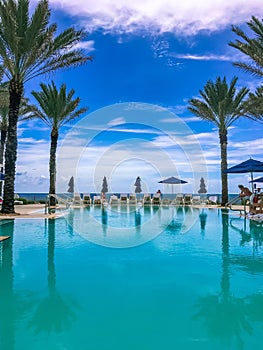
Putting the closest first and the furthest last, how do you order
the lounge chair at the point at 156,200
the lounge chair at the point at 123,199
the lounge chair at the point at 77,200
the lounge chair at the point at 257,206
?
the lounge chair at the point at 257,206, the lounge chair at the point at 77,200, the lounge chair at the point at 156,200, the lounge chair at the point at 123,199

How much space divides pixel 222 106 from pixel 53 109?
36.0 feet

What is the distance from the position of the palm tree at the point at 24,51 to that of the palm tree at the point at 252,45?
751 centimetres

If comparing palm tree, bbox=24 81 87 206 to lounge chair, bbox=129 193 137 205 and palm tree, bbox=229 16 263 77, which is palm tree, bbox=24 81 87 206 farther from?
palm tree, bbox=229 16 263 77

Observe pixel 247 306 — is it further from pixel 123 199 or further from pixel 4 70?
pixel 123 199

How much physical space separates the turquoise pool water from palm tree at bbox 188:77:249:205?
14.3m

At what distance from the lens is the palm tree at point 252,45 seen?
573 inches

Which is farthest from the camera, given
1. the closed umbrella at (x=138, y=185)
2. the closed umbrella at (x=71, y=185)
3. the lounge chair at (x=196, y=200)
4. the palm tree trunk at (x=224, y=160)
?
the closed umbrella at (x=138, y=185)

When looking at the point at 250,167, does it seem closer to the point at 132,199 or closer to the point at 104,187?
the point at 132,199

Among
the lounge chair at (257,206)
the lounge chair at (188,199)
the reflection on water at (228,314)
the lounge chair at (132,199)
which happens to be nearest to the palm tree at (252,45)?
the lounge chair at (257,206)

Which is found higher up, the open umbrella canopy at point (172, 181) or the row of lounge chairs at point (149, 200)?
the open umbrella canopy at point (172, 181)

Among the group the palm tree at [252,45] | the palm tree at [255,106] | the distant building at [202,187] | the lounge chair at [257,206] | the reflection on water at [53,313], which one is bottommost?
the reflection on water at [53,313]

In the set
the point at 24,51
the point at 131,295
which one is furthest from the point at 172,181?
the point at 131,295

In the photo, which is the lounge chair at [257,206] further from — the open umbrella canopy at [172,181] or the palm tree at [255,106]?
the open umbrella canopy at [172,181]

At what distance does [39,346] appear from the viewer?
117 inches
